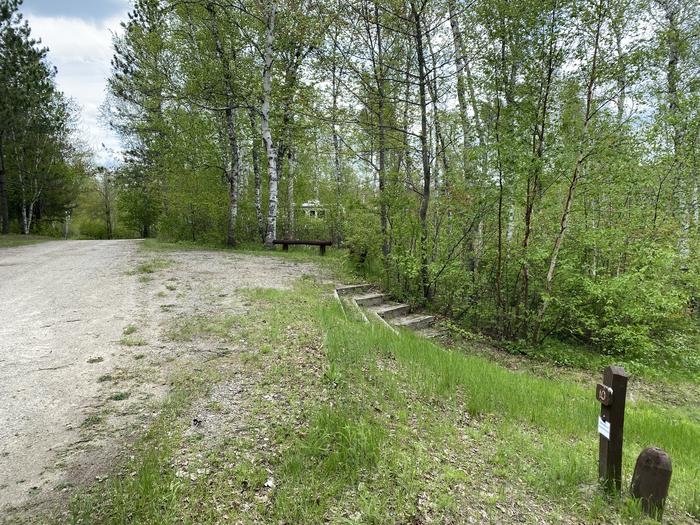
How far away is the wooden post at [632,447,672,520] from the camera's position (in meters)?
2.06

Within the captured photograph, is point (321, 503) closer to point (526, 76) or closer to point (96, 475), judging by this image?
point (96, 475)

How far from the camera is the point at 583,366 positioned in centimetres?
605

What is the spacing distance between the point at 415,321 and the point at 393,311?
504 mm

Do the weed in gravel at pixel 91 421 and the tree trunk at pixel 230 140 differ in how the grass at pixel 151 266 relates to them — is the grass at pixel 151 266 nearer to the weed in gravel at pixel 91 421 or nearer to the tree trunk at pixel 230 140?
the tree trunk at pixel 230 140

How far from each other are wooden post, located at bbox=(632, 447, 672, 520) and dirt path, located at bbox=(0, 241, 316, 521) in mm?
3347

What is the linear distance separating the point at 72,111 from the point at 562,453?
88.1ft

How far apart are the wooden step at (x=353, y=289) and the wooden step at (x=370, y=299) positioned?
29 cm

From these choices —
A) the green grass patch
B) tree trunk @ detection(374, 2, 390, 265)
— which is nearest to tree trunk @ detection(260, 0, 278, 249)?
tree trunk @ detection(374, 2, 390, 265)

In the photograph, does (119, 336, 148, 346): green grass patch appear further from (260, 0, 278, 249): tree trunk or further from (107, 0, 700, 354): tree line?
(260, 0, 278, 249): tree trunk

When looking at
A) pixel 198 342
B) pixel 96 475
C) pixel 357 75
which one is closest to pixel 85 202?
pixel 357 75

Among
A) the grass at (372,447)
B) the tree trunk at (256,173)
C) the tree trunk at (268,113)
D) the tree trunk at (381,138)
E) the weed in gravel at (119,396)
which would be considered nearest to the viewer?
the grass at (372,447)

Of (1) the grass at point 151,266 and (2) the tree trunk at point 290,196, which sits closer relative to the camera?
(1) the grass at point 151,266

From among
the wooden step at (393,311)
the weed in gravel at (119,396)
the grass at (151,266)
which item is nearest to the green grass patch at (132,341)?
the weed in gravel at (119,396)

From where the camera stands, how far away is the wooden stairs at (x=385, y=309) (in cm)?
654
